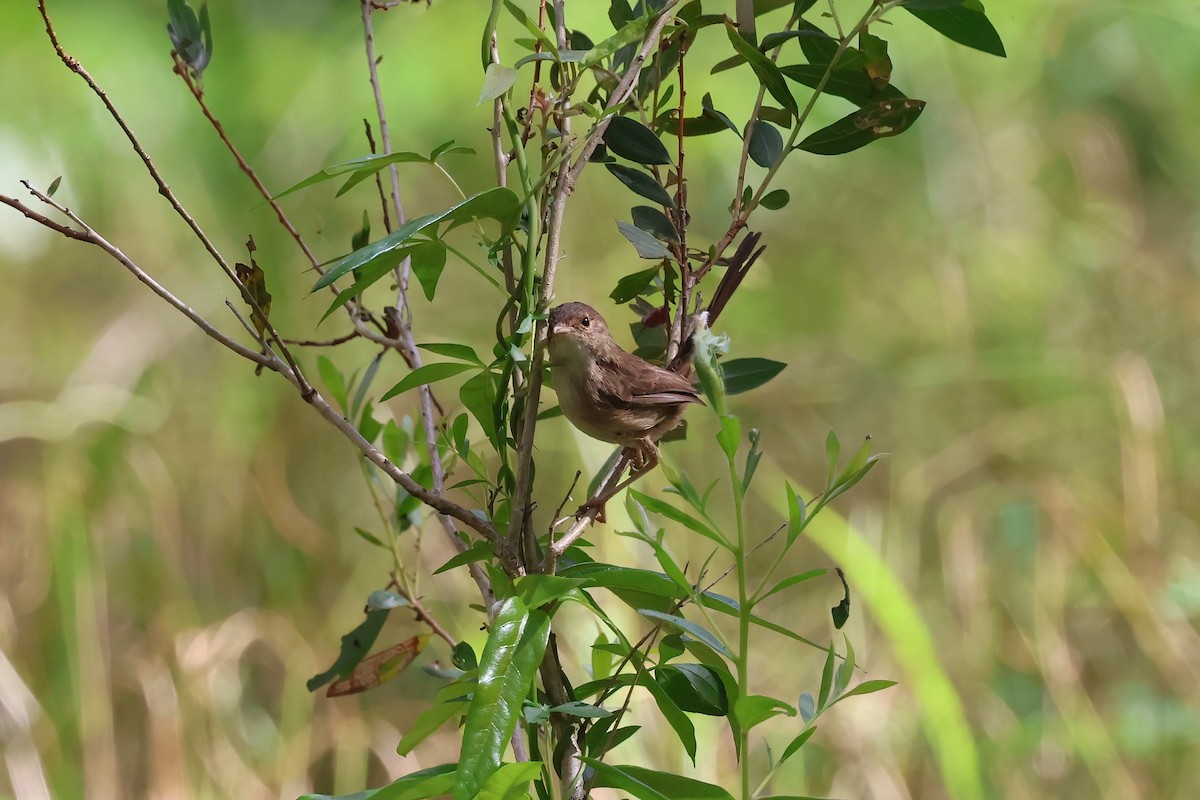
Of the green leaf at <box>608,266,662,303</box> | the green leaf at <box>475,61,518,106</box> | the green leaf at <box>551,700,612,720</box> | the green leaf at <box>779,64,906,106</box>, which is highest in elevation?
the green leaf at <box>779,64,906,106</box>

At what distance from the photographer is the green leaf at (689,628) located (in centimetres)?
66

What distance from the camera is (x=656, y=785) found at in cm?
67

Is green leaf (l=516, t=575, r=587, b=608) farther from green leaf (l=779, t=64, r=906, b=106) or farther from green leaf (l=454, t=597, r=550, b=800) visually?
green leaf (l=779, t=64, r=906, b=106)

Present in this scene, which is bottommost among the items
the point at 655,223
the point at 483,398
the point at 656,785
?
the point at 656,785

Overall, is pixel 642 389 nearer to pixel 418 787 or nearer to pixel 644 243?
pixel 644 243

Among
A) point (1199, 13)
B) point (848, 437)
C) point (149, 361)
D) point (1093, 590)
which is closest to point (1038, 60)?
point (1199, 13)

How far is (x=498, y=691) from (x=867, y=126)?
466 mm

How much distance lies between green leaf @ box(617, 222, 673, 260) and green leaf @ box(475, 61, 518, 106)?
6.3 inches

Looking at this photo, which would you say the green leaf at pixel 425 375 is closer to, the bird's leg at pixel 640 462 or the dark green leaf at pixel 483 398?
the dark green leaf at pixel 483 398

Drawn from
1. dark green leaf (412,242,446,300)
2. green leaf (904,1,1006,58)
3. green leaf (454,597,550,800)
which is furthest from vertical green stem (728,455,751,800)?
green leaf (904,1,1006,58)

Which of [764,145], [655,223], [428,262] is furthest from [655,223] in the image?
[428,262]

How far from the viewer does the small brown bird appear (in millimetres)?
1053

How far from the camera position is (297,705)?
6.81 feet

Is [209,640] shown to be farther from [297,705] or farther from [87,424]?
[87,424]
